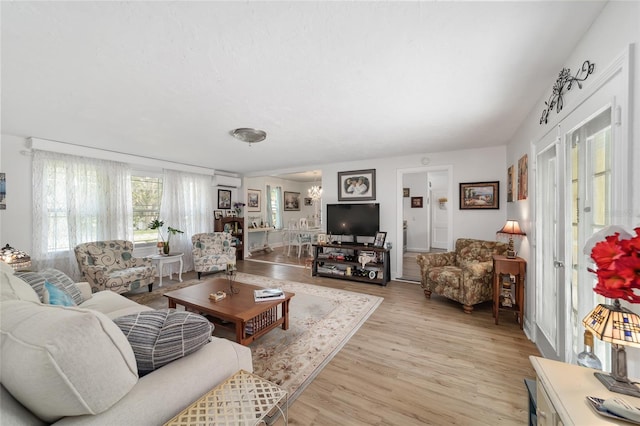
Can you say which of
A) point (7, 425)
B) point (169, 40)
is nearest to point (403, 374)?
point (7, 425)

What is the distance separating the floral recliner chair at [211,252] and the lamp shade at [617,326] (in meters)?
4.67

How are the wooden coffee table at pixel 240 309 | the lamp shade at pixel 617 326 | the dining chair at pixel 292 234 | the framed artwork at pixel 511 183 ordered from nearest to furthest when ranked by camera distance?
1. the lamp shade at pixel 617 326
2. the wooden coffee table at pixel 240 309
3. the framed artwork at pixel 511 183
4. the dining chair at pixel 292 234

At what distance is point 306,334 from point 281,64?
8.23 feet

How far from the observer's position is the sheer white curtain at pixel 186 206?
196 inches

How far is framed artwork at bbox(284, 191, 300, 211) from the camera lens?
8.39 metres

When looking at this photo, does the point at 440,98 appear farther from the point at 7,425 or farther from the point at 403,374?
the point at 7,425

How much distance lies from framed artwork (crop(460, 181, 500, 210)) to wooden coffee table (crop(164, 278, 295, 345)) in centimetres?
340

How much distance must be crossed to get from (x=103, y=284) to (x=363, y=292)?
3.76 m

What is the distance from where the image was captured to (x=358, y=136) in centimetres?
333

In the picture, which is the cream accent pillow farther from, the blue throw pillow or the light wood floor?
the light wood floor

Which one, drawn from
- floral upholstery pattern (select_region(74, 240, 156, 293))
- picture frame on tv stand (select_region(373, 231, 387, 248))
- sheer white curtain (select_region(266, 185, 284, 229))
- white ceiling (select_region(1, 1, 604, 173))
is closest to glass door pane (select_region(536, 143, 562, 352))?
white ceiling (select_region(1, 1, 604, 173))

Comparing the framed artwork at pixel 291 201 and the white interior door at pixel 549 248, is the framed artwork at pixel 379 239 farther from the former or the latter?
the framed artwork at pixel 291 201

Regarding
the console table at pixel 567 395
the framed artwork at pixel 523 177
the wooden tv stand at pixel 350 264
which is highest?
the framed artwork at pixel 523 177

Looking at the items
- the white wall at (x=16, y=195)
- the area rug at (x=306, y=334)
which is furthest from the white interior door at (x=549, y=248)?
the white wall at (x=16, y=195)
